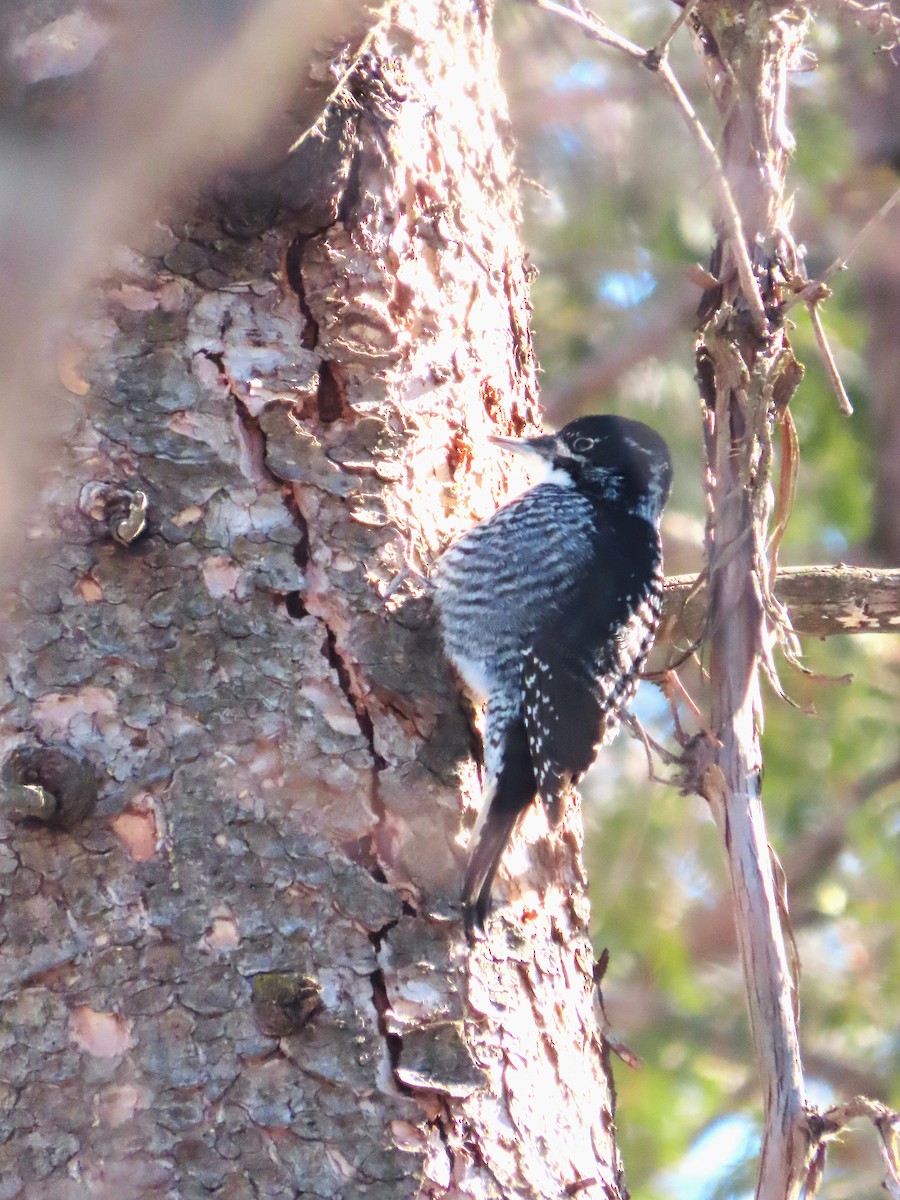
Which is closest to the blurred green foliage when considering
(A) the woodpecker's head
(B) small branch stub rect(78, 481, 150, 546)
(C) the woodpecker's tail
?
(A) the woodpecker's head

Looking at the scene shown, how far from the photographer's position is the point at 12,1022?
221 centimetres

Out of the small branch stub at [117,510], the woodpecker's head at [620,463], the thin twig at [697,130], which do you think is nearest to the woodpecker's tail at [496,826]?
the small branch stub at [117,510]

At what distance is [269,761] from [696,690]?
332 cm

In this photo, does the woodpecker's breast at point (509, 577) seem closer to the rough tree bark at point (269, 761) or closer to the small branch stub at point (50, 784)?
the rough tree bark at point (269, 761)

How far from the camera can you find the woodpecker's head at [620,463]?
402 cm

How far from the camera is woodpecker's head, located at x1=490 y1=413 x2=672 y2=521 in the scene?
158 inches

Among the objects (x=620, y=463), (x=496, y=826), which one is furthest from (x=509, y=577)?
(x=496, y=826)

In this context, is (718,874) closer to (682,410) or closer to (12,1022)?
(682,410)

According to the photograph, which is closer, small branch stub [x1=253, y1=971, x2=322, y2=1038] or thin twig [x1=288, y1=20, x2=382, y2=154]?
small branch stub [x1=253, y1=971, x2=322, y2=1038]

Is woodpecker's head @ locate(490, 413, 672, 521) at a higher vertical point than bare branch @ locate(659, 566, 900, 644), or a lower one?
higher

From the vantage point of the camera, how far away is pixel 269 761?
8.02ft

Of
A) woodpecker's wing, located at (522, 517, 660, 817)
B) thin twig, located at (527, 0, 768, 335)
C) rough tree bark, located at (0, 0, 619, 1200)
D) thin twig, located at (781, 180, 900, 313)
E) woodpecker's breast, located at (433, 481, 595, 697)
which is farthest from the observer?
woodpecker's wing, located at (522, 517, 660, 817)

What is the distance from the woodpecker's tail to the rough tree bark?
56 millimetres

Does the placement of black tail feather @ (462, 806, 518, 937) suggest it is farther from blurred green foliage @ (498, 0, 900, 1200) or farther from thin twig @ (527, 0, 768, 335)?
blurred green foliage @ (498, 0, 900, 1200)
